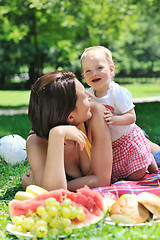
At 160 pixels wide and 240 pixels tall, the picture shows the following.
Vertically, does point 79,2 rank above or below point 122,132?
above

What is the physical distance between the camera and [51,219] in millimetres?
2625

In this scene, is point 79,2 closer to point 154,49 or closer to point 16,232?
point 16,232

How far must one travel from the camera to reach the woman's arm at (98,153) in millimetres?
3543

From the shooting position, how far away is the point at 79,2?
57.0 ft

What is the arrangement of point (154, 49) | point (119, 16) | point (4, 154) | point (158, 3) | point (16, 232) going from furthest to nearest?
point (154, 49) → point (119, 16) → point (158, 3) → point (4, 154) → point (16, 232)

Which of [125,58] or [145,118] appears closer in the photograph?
[145,118]

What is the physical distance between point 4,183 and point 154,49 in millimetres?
51756

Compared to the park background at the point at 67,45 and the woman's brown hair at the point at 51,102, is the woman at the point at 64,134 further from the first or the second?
the park background at the point at 67,45

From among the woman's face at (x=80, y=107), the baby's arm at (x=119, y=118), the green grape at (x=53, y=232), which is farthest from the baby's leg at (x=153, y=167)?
the green grape at (x=53, y=232)

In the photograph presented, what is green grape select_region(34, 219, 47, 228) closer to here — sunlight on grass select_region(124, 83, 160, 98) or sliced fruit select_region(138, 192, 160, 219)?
sliced fruit select_region(138, 192, 160, 219)

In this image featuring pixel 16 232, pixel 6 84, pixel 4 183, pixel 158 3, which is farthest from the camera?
pixel 6 84

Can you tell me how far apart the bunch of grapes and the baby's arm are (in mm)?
1119

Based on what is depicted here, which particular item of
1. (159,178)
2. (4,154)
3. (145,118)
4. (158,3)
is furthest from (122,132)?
(158,3)

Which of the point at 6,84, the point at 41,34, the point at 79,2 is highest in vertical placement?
the point at 79,2
